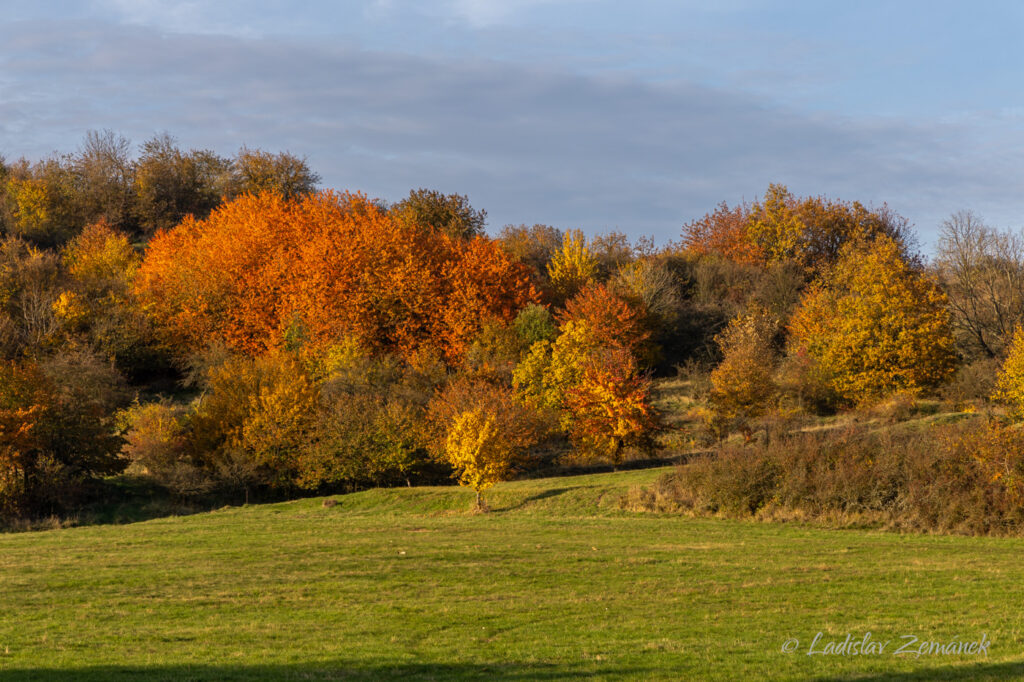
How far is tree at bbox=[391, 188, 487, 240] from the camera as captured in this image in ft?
304

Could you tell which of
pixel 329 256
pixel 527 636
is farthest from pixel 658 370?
pixel 527 636

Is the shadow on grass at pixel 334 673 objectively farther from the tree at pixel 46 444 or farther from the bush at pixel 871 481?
the tree at pixel 46 444

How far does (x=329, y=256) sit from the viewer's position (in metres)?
71.3

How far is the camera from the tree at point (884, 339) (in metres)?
56.2

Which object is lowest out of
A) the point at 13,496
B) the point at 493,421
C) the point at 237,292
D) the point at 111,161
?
the point at 13,496

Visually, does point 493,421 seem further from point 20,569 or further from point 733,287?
point 733,287

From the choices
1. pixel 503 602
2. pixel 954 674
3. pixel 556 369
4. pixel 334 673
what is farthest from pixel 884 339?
pixel 334 673

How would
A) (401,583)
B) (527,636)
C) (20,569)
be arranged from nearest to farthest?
(527,636) < (401,583) < (20,569)

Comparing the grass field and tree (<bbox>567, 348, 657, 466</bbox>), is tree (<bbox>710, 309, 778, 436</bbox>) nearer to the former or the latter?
tree (<bbox>567, 348, 657, 466</bbox>)

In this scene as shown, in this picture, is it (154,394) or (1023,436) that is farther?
(154,394)

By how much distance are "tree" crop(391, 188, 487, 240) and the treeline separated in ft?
0.81

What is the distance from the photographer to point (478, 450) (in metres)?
39.0

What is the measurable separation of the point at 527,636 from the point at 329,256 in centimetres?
5929

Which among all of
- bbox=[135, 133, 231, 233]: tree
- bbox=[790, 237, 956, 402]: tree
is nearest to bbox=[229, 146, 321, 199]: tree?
bbox=[135, 133, 231, 233]: tree
